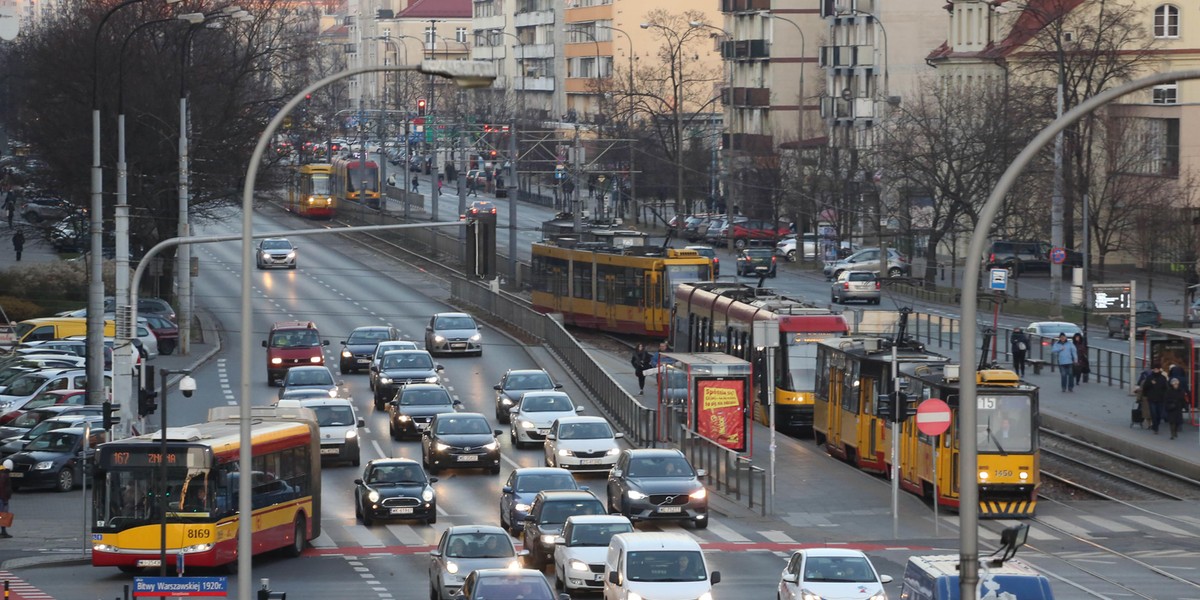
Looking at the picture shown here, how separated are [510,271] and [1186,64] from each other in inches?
1206

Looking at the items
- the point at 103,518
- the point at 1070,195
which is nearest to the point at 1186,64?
the point at 1070,195

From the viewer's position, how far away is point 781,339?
44688mm

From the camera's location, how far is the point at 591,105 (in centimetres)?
14925

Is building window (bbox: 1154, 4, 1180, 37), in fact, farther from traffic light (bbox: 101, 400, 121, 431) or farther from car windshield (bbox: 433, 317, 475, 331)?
traffic light (bbox: 101, 400, 121, 431)

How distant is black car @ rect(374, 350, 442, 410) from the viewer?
49.4 meters

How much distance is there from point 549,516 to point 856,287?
146 feet

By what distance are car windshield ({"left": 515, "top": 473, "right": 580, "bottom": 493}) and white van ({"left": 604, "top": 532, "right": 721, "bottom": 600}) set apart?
7.98 m

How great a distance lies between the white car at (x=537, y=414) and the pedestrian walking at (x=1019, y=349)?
14.4 meters

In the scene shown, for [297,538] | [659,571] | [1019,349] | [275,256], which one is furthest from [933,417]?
[275,256]

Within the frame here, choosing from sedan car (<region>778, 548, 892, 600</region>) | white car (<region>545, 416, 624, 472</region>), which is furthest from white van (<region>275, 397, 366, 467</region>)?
sedan car (<region>778, 548, 892, 600</region>)

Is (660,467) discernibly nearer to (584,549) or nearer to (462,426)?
(584,549)

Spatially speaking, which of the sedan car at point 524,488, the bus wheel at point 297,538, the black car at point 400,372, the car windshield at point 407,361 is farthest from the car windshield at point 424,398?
the bus wheel at point 297,538

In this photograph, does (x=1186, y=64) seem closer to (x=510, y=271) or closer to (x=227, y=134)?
(x=510, y=271)

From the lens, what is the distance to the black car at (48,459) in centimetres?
3894
